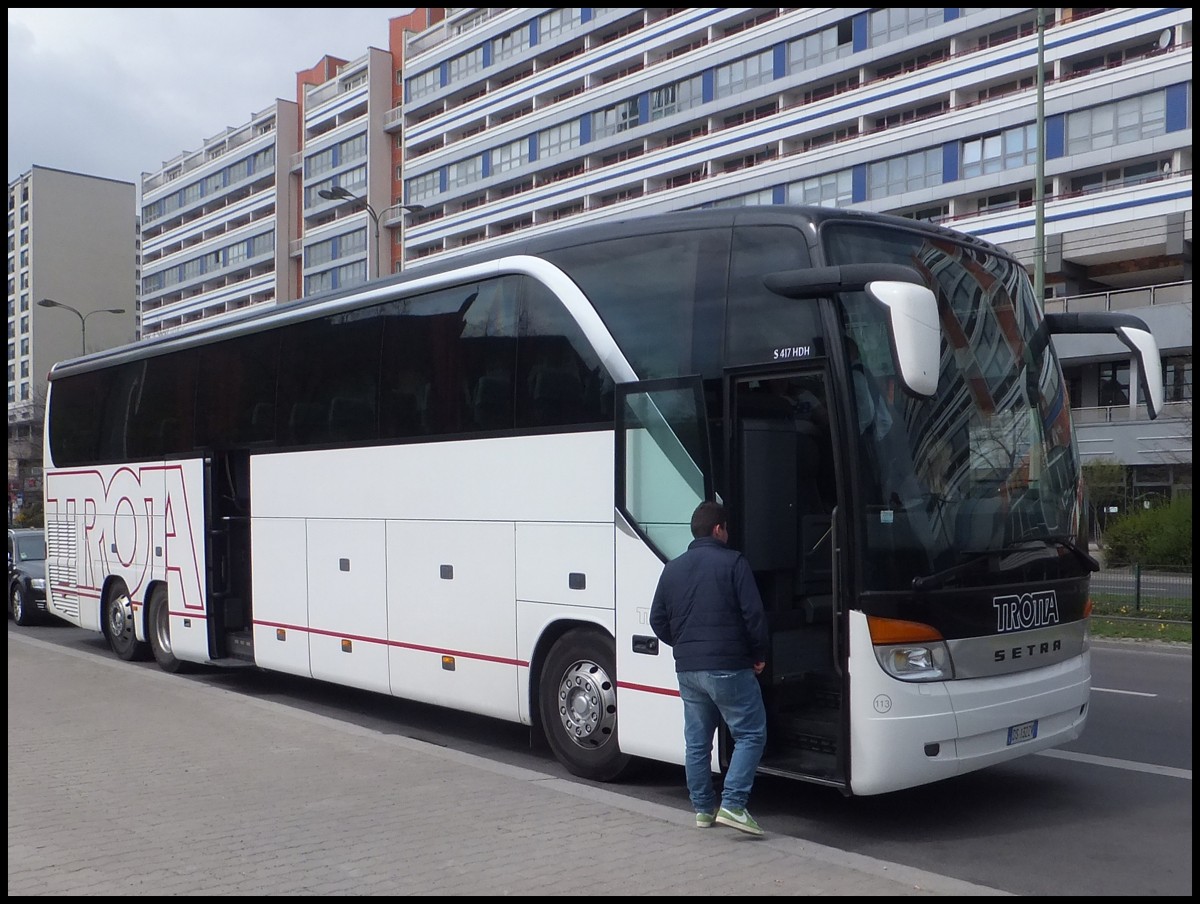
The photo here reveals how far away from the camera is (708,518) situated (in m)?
7.02

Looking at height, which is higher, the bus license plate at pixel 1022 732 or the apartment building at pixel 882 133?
the apartment building at pixel 882 133

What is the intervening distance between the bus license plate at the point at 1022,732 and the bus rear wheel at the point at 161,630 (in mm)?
10285

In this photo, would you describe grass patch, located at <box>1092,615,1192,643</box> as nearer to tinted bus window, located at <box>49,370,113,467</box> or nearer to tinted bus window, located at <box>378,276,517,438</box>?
tinted bus window, located at <box>378,276,517,438</box>

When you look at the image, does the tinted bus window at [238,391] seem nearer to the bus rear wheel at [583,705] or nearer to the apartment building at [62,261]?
the bus rear wheel at [583,705]

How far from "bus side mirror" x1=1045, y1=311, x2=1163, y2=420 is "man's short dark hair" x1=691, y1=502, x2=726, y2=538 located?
295cm

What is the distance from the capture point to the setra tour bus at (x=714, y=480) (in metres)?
7.09

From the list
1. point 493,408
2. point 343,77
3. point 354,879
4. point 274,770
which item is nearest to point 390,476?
point 493,408

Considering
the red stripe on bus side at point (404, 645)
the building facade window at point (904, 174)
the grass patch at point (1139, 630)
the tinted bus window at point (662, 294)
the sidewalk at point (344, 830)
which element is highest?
the building facade window at point (904, 174)

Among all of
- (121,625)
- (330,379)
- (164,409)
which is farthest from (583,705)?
(121,625)

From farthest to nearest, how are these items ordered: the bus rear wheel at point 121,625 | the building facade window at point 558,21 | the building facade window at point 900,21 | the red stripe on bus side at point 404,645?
the building facade window at point 558,21 → the building facade window at point 900,21 → the bus rear wheel at point 121,625 → the red stripe on bus side at point 404,645

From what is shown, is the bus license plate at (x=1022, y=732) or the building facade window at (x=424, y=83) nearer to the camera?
the bus license plate at (x=1022, y=732)

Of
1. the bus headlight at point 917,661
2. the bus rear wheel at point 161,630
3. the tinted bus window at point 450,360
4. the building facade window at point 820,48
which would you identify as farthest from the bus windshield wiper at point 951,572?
the building facade window at point 820,48

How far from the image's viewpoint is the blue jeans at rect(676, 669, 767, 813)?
6895mm

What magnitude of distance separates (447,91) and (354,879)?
88.7m
